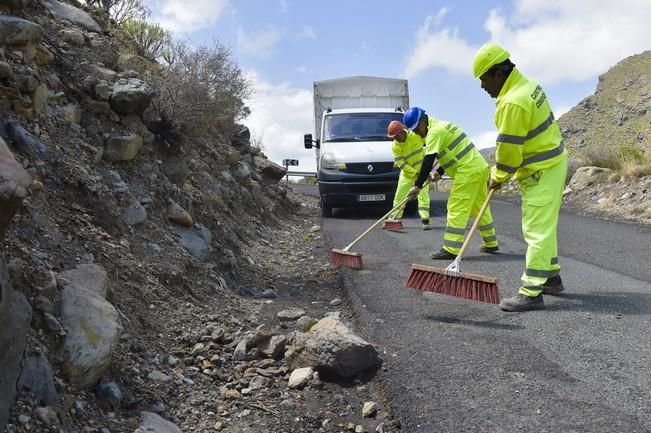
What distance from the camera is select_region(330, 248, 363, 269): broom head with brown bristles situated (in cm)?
609

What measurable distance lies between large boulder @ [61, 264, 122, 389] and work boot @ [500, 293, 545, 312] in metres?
2.72

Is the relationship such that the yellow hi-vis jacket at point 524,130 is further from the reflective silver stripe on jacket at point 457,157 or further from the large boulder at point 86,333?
the large boulder at point 86,333

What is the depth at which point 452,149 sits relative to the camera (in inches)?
264

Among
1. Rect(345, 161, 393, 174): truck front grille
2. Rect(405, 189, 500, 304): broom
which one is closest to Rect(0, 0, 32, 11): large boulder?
Rect(405, 189, 500, 304): broom

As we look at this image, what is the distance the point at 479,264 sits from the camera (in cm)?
607

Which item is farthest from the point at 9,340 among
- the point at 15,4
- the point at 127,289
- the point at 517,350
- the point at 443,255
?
the point at 443,255

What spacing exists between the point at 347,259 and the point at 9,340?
4354 millimetres

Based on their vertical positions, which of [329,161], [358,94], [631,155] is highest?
[358,94]

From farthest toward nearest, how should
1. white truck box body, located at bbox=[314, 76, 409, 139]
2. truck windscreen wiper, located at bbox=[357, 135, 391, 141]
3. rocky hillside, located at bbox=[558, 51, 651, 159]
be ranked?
rocky hillside, located at bbox=[558, 51, 651, 159] < white truck box body, located at bbox=[314, 76, 409, 139] < truck windscreen wiper, located at bbox=[357, 135, 391, 141]

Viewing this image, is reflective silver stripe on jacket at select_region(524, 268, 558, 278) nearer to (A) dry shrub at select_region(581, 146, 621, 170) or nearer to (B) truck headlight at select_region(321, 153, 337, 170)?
(B) truck headlight at select_region(321, 153, 337, 170)

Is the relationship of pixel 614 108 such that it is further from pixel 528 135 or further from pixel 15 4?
pixel 15 4

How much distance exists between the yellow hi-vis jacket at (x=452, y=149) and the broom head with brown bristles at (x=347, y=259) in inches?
56.9

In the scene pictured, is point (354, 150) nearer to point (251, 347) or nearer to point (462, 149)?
point (462, 149)

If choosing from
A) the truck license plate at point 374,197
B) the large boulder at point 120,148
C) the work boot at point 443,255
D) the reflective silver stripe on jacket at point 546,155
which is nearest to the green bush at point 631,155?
the truck license plate at point 374,197
